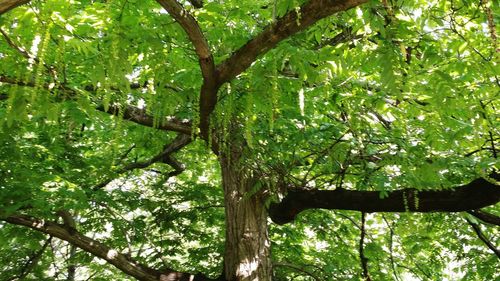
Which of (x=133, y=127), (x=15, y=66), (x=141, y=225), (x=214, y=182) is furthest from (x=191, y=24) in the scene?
(x=214, y=182)

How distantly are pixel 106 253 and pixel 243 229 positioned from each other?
1559 millimetres

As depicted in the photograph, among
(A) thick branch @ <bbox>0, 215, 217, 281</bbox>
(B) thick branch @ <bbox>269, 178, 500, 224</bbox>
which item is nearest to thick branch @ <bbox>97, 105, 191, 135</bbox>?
(B) thick branch @ <bbox>269, 178, 500, 224</bbox>

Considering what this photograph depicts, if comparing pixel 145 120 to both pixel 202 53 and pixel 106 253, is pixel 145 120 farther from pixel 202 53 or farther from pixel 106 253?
pixel 202 53

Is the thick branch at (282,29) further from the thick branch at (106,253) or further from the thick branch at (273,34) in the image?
the thick branch at (106,253)

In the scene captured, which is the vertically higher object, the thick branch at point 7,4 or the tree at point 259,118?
the tree at point 259,118

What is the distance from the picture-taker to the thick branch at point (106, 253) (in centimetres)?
499

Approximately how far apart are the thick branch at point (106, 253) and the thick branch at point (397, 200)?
127 centimetres

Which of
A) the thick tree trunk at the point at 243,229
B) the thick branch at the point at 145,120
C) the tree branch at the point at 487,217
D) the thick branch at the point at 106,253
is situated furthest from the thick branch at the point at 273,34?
the tree branch at the point at 487,217

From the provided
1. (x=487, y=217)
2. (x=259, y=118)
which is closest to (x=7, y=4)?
(x=259, y=118)

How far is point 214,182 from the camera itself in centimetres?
933

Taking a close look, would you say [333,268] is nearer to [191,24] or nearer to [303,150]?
[303,150]

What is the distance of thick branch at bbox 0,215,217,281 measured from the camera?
499 cm

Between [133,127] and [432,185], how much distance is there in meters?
3.91

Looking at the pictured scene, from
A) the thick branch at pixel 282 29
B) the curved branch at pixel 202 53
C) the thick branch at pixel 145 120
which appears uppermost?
the thick branch at pixel 145 120
